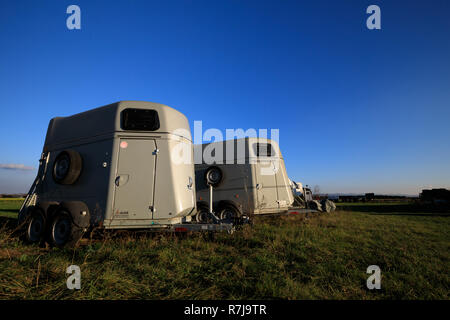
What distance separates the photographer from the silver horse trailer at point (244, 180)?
7.95 meters

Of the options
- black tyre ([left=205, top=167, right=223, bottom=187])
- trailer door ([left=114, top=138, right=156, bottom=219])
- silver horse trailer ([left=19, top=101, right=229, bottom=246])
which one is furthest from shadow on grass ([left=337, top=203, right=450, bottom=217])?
trailer door ([left=114, top=138, right=156, bottom=219])

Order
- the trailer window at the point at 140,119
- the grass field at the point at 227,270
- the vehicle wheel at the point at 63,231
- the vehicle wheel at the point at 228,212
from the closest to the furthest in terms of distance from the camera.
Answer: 1. the grass field at the point at 227,270
2. the vehicle wheel at the point at 63,231
3. the trailer window at the point at 140,119
4. the vehicle wheel at the point at 228,212

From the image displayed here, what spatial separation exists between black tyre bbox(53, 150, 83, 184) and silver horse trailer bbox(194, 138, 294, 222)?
14.0 feet

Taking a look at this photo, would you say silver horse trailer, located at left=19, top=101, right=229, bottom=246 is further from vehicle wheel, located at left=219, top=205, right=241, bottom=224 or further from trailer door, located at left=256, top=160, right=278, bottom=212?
trailer door, located at left=256, top=160, right=278, bottom=212

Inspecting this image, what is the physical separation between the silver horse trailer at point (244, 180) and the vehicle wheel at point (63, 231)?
176 inches

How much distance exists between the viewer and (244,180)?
8125mm

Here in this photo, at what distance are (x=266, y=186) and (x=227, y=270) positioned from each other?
5128 mm

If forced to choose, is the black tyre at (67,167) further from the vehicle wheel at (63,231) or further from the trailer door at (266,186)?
the trailer door at (266,186)

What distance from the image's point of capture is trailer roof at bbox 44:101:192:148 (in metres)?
4.88

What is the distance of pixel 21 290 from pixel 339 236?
6834 millimetres

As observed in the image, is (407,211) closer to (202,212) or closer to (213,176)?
(213,176)

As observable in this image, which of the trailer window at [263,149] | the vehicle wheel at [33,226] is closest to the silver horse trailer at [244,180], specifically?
Answer: the trailer window at [263,149]
